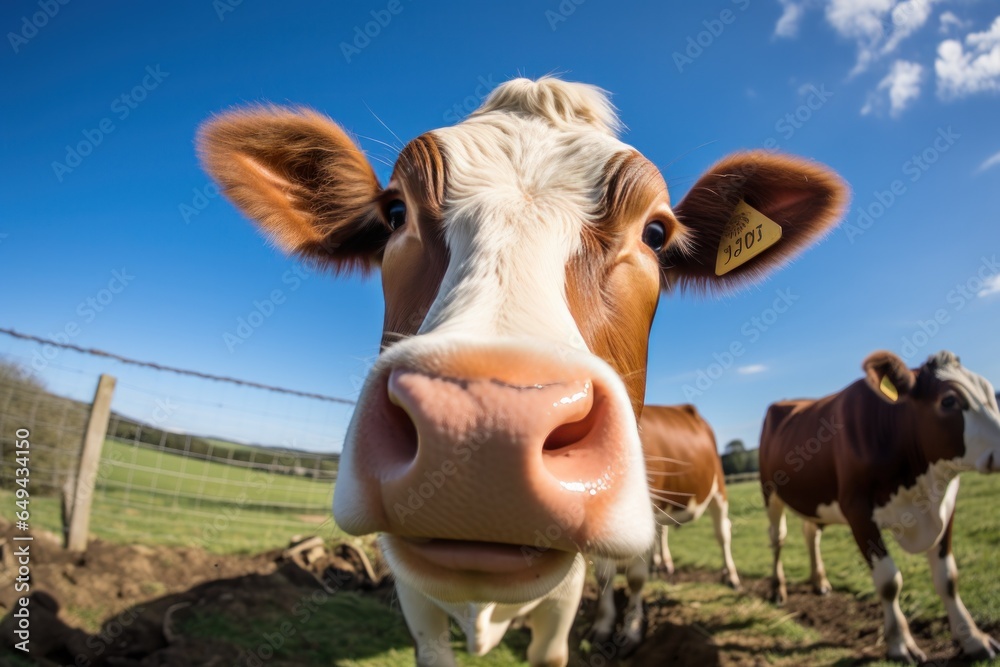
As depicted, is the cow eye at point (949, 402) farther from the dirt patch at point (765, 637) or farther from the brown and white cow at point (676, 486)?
the brown and white cow at point (676, 486)

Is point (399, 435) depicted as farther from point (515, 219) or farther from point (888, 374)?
point (888, 374)

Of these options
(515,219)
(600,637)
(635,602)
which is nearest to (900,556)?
(635,602)

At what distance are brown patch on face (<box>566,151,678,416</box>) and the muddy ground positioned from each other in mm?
3348

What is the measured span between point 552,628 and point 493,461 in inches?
124

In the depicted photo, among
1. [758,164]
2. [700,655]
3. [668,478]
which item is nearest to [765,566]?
[668,478]

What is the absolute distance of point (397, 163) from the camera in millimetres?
2363

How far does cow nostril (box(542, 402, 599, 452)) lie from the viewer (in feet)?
3.73

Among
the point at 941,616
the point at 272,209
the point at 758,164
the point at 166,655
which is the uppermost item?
the point at 758,164

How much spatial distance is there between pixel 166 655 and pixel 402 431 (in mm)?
4286

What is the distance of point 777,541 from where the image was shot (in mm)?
7629

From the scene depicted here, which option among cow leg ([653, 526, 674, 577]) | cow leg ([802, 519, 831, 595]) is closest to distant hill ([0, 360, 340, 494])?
cow leg ([653, 526, 674, 577])

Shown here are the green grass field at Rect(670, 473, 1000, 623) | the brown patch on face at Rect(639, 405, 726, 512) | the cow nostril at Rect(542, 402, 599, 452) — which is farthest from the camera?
the brown patch on face at Rect(639, 405, 726, 512)

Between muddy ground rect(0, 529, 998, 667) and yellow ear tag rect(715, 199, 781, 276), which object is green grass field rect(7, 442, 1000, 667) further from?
yellow ear tag rect(715, 199, 781, 276)

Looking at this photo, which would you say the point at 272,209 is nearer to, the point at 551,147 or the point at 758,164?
the point at 551,147
